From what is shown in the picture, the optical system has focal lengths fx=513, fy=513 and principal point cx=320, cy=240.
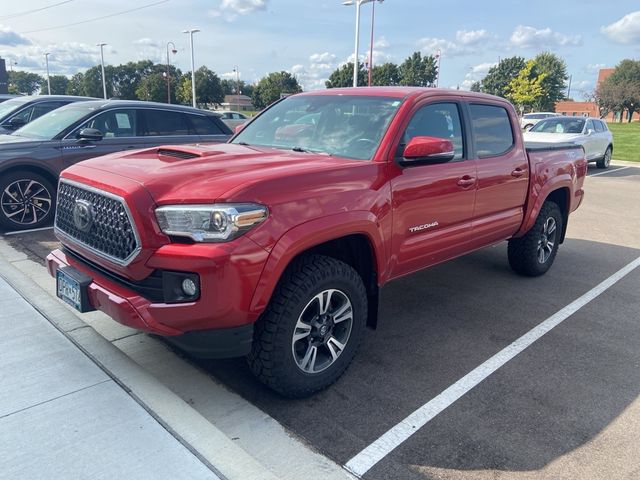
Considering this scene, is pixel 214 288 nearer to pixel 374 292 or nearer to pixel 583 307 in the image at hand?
pixel 374 292

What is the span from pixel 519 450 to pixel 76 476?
2.20 m

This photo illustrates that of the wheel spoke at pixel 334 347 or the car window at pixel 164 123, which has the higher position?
the car window at pixel 164 123

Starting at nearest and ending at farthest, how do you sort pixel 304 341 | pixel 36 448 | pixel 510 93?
pixel 36 448
pixel 304 341
pixel 510 93

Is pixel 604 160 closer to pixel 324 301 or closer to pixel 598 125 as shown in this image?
pixel 598 125

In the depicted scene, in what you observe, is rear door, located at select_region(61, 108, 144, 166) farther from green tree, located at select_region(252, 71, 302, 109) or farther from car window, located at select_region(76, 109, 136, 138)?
green tree, located at select_region(252, 71, 302, 109)

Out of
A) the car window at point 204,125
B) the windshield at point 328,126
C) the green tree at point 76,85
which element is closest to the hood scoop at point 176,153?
the windshield at point 328,126

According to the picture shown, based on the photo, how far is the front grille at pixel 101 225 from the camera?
2.74 m

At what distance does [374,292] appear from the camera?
3531 millimetres

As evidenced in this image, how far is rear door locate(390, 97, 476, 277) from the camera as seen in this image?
3.55 m

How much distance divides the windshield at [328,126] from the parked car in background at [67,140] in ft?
11.1

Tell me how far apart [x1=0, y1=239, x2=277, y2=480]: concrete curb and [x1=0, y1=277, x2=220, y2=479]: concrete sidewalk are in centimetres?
5

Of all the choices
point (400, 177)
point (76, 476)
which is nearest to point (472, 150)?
point (400, 177)

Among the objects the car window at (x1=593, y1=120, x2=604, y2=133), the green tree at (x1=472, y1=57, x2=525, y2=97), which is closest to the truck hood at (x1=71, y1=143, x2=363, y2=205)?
the car window at (x1=593, y1=120, x2=604, y2=133)

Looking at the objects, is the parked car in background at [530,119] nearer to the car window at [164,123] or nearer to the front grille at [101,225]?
the car window at [164,123]
